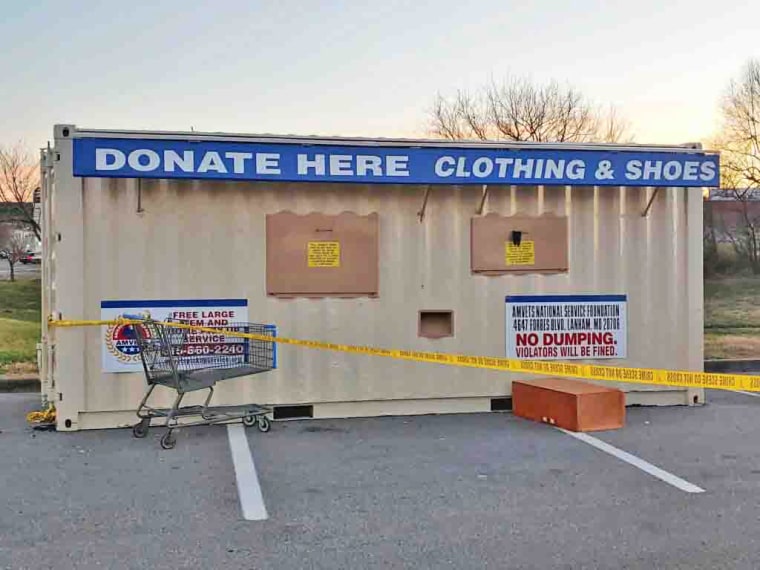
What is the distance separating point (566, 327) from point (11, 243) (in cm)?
1880

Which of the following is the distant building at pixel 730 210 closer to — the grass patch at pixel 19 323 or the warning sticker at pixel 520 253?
the warning sticker at pixel 520 253

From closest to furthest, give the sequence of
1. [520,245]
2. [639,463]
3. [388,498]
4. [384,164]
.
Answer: [388,498], [639,463], [384,164], [520,245]

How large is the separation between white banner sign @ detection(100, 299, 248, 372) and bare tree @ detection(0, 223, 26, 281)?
49.6 ft

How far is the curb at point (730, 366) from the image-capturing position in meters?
13.6

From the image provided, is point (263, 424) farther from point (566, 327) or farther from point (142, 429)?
point (566, 327)

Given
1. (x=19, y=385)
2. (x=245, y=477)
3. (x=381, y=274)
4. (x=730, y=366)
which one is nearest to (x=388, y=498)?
(x=245, y=477)

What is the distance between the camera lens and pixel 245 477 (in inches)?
257

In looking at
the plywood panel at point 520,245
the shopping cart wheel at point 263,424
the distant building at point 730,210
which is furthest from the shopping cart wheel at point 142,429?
the distant building at point 730,210

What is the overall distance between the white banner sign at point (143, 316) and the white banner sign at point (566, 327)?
3.27 meters

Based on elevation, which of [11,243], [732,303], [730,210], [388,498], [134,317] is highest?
[730,210]

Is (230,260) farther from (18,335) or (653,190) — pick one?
(18,335)

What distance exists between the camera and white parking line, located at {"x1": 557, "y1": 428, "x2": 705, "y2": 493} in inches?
246

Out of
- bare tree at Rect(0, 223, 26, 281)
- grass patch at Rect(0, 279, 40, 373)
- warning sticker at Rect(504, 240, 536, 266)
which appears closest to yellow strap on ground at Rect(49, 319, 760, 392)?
warning sticker at Rect(504, 240, 536, 266)

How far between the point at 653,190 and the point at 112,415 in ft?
21.5
